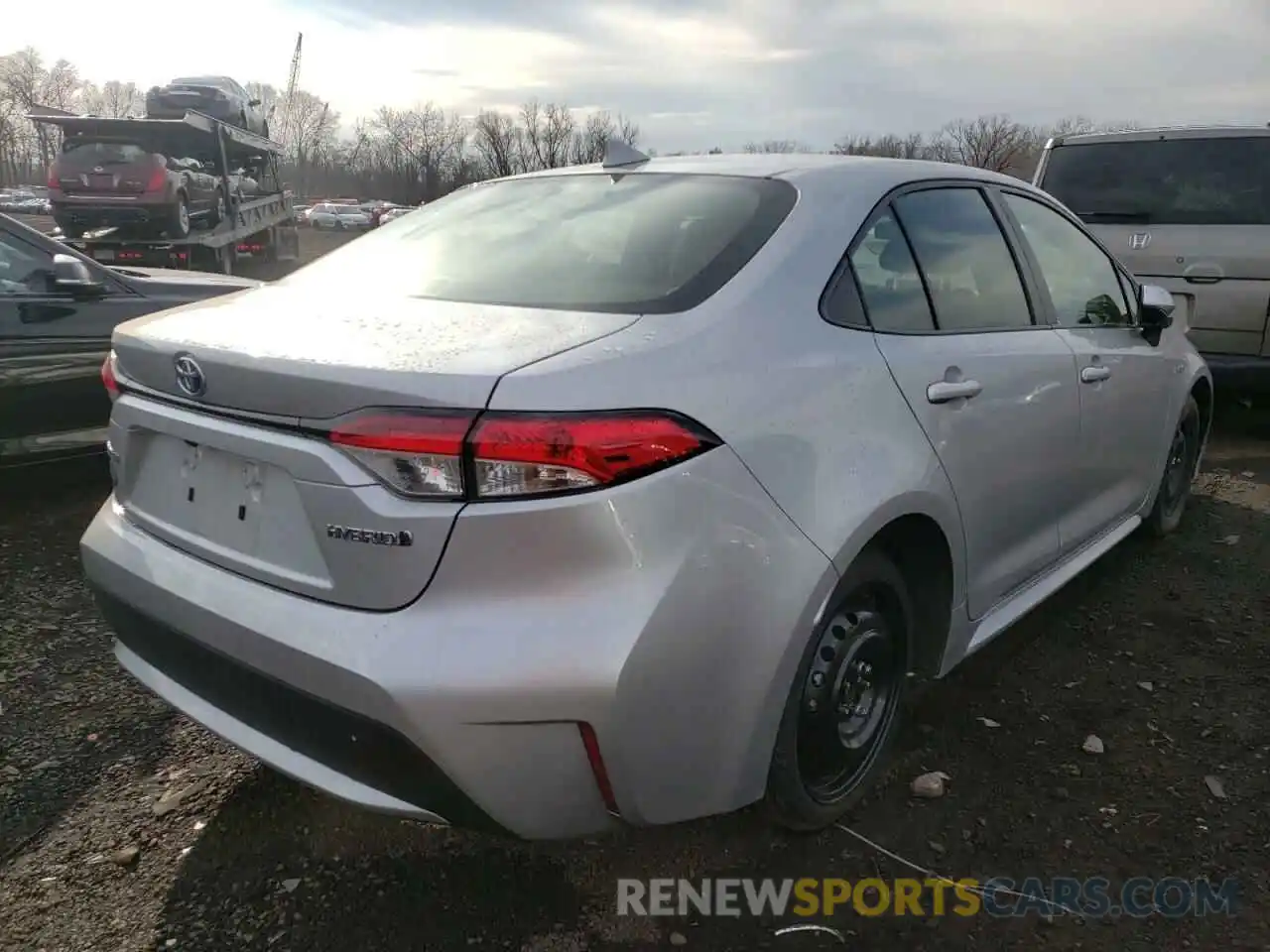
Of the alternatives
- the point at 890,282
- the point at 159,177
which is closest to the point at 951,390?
the point at 890,282

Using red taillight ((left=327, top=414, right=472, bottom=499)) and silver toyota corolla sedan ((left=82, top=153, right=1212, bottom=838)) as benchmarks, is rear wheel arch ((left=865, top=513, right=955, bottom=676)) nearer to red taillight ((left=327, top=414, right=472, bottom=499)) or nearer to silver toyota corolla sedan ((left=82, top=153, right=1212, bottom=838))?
silver toyota corolla sedan ((left=82, top=153, right=1212, bottom=838))

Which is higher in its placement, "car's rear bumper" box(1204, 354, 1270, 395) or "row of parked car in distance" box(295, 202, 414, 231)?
"car's rear bumper" box(1204, 354, 1270, 395)

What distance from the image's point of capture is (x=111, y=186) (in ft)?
45.8

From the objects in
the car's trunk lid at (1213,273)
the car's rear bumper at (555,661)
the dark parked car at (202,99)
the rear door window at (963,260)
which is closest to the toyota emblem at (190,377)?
the car's rear bumper at (555,661)

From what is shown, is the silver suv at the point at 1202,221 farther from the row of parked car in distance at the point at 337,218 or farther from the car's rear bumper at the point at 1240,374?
the row of parked car in distance at the point at 337,218

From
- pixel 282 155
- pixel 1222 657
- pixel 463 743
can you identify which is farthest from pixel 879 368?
pixel 282 155

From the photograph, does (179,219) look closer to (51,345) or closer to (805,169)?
(51,345)

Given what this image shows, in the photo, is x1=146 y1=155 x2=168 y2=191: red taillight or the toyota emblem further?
x1=146 y1=155 x2=168 y2=191: red taillight

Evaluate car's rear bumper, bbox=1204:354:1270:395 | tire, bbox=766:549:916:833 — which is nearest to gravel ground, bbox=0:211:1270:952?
tire, bbox=766:549:916:833

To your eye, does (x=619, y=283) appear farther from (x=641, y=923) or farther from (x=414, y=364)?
(x=641, y=923)

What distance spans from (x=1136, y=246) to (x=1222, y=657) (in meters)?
3.50

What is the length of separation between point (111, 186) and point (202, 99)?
5.43m

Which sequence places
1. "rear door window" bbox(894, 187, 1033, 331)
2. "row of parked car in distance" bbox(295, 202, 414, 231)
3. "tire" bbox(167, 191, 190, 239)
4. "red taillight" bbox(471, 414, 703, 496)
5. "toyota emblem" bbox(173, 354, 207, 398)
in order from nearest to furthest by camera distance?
"red taillight" bbox(471, 414, 703, 496)
"toyota emblem" bbox(173, 354, 207, 398)
"rear door window" bbox(894, 187, 1033, 331)
"tire" bbox(167, 191, 190, 239)
"row of parked car in distance" bbox(295, 202, 414, 231)

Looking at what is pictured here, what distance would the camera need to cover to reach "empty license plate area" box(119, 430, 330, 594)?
6.15 ft
